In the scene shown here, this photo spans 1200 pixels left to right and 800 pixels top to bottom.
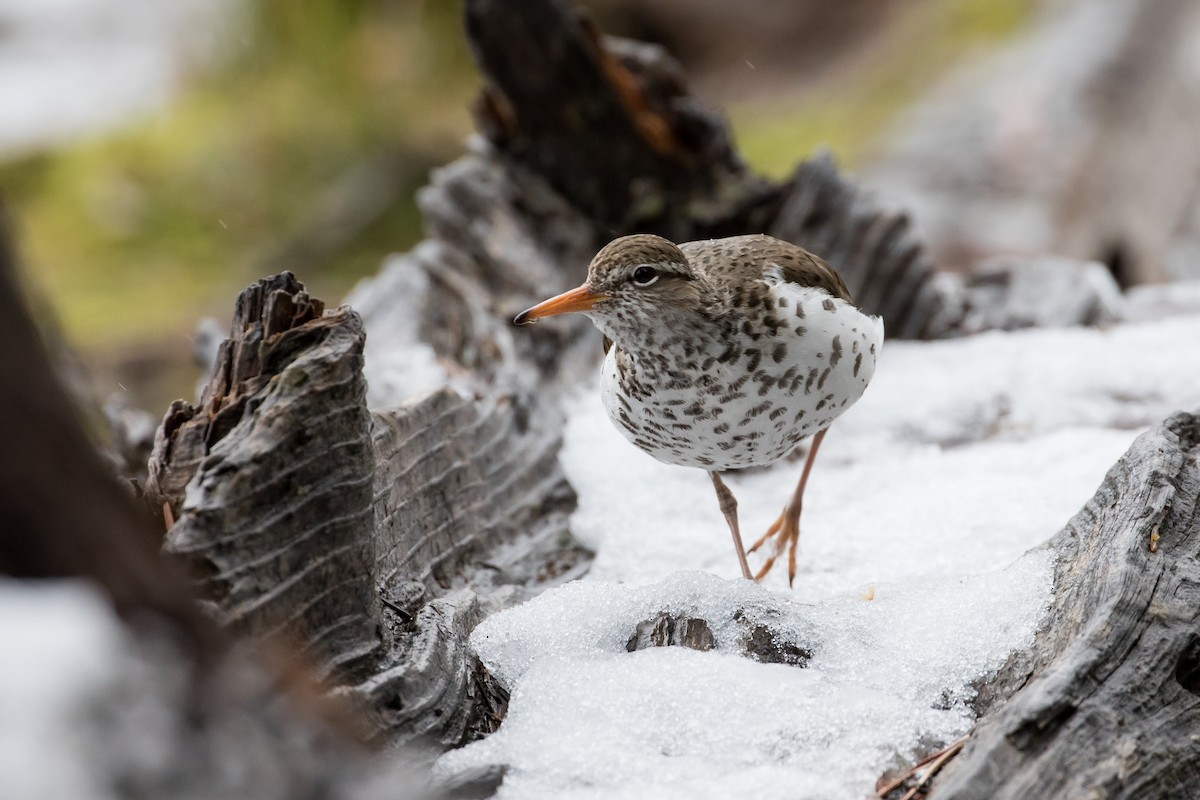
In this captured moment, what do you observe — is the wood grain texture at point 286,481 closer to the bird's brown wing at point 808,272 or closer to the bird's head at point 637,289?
the bird's head at point 637,289

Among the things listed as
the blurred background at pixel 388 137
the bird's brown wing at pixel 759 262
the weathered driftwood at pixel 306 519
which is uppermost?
the blurred background at pixel 388 137

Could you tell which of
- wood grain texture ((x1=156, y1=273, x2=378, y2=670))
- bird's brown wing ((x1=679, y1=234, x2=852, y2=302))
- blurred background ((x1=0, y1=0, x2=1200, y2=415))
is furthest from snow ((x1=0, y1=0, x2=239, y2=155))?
wood grain texture ((x1=156, y1=273, x2=378, y2=670))

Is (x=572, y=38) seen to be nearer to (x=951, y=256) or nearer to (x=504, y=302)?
(x=504, y=302)

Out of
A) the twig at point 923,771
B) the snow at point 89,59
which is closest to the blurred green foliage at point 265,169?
the snow at point 89,59

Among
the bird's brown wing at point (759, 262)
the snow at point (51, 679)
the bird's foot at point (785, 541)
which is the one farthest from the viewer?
the bird's foot at point (785, 541)

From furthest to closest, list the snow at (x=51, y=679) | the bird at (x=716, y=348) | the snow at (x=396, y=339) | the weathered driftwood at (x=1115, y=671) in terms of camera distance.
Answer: the snow at (x=396, y=339)
the bird at (x=716, y=348)
the weathered driftwood at (x=1115, y=671)
the snow at (x=51, y=679)

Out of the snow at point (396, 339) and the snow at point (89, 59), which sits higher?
the snow at point (89, 59)

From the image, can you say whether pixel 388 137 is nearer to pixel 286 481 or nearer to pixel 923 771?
pixel 286 481
